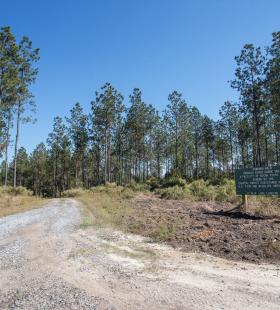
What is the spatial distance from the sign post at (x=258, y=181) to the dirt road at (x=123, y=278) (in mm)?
6183

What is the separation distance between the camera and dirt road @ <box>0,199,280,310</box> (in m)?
4.51

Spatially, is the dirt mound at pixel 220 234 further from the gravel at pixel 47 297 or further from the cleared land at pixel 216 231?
the gravel at pixel 47 297

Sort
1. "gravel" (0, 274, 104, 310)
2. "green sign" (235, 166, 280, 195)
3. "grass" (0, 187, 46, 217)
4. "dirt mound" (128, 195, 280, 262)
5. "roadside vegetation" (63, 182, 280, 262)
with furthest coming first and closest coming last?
1. "grass" (0, 187, 46, 217)
2. "green sign" (235, 166, 280, 195)
3. "roadside vegetation" (63, 182, 280, 262)
4. "dirt mound" (128, 195, 280, 262)
5. "gravel" (0, 274, 104, 310)

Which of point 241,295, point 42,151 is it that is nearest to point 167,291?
point 241,295

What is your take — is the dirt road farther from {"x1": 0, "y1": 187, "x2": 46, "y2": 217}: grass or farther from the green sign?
{"x1": 0, "y1": 187, "x2": 46, "y2": 217}: grass

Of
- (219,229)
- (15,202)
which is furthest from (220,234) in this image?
(15,202)

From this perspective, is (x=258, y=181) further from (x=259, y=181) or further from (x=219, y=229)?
(x=219, y=229)

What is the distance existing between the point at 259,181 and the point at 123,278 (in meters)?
9.10

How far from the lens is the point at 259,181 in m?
13.1

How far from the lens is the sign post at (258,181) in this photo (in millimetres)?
12573

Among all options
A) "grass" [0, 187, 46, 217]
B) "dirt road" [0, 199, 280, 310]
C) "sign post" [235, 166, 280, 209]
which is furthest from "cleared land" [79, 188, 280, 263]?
"grass" [0, 187, 46, 217]

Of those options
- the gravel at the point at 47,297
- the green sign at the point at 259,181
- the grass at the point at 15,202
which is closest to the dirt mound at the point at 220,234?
the green sign at the point at 259,181

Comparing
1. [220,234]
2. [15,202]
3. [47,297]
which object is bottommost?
[47,297]

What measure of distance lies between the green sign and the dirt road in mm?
6181
